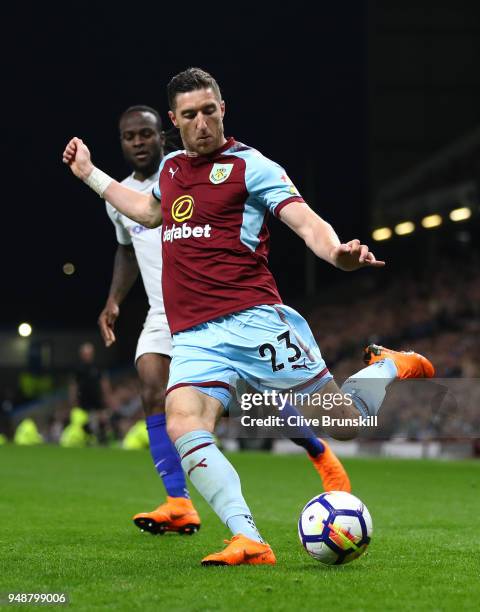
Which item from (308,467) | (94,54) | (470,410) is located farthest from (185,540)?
(94,54)

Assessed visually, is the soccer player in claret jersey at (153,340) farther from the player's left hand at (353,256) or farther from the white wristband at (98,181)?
the player's left hand at (353,256)

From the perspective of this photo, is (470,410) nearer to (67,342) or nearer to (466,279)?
(466,279)

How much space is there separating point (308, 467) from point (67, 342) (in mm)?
32076

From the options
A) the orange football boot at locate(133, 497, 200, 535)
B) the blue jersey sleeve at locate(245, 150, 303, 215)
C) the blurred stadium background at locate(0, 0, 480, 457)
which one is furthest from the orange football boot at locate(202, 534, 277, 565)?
the blurred stadium background at locate(0, 0, 480, 457)

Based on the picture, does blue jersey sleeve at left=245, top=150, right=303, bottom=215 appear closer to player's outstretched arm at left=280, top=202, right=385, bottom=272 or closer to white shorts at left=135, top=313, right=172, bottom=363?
player's outstretched arm at left=280, top=202, right=385, bottom=272

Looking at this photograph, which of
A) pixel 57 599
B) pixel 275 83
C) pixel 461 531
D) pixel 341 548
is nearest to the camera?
pixel 57 599

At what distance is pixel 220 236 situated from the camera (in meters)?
4.79

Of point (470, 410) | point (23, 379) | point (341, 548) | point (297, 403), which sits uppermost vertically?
point (297, 403)

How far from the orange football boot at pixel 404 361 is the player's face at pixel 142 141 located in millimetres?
1875

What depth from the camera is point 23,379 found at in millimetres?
43812

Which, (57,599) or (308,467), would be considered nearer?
(57,599)

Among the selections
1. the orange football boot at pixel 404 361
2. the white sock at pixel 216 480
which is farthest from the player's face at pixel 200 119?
the orange football boot at pixel 404 361

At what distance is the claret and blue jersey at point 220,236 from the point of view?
476 cm

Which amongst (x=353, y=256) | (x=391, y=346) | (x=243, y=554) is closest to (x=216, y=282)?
(x=353, y=256)
